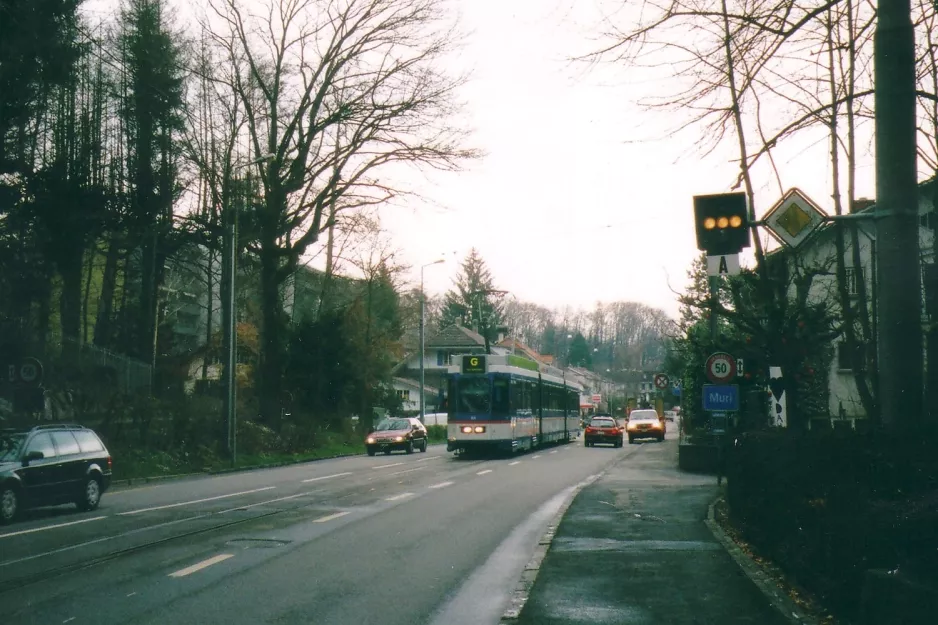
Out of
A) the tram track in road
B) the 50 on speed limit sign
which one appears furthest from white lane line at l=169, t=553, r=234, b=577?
the 50 on speed limit sign

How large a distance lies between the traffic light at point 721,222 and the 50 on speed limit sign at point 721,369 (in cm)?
1150

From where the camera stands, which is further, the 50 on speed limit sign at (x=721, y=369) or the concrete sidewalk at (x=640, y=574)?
the 50 on speed limit sign at (x=721, y=369)

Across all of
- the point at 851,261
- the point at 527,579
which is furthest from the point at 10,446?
the point at 851,261

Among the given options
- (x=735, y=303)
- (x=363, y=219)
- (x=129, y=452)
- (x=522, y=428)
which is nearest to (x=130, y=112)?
(x=363, y=219)

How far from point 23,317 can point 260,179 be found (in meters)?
12.5

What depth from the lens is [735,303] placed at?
19.0 meters

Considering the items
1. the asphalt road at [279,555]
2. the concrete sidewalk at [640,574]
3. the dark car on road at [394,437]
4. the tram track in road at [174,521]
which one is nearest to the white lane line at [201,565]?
the asphalt road at [279,555]

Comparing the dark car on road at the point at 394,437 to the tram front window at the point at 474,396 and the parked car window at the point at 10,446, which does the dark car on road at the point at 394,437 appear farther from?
the parked car window at the point at 10,446

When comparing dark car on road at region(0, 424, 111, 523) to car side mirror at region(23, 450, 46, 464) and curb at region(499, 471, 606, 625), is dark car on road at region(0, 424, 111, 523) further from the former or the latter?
curb at region(499, 471, 606, 625)

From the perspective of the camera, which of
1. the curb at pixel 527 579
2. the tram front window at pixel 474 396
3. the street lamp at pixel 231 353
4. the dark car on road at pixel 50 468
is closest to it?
the curb at pixel 527 579

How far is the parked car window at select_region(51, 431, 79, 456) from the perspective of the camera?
17531mm

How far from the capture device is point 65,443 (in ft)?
58.4

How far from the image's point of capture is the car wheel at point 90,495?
17.6m

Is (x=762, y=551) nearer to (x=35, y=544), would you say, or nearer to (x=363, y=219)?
(x=35, y=544)
